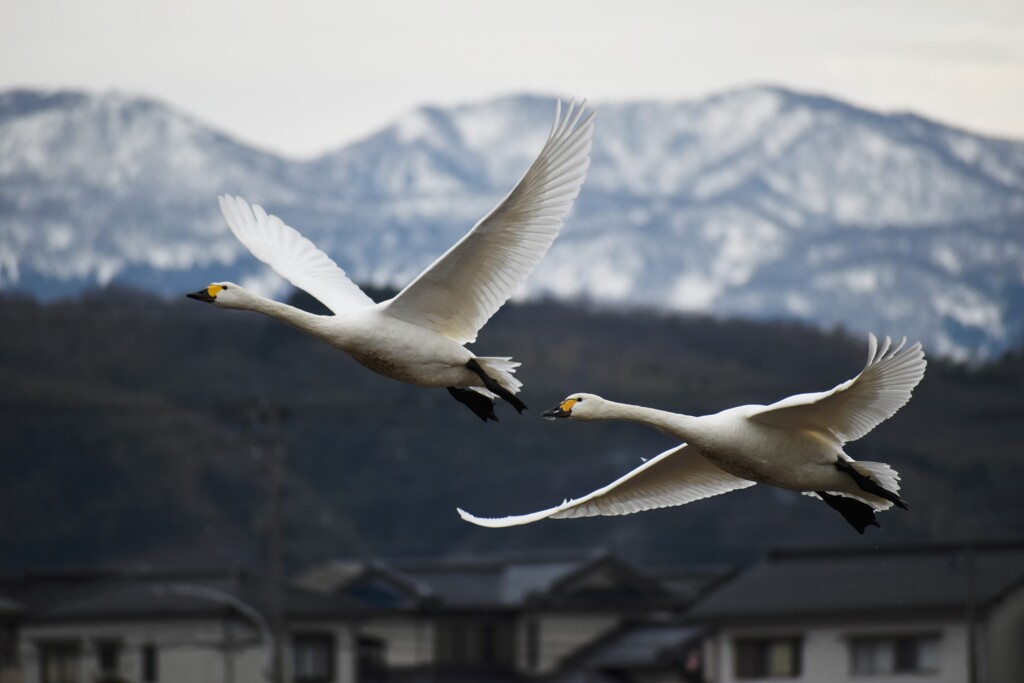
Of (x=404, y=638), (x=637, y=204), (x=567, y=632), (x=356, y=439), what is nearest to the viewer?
(x=567, y=632)

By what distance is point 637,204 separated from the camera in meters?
150

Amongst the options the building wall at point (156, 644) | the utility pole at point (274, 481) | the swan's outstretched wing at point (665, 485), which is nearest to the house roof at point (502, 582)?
the building wall at point (156, 644)

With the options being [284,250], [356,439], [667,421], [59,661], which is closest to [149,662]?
[59,661]

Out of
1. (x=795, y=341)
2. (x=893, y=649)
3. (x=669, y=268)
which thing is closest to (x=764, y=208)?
(x=669, y=268)

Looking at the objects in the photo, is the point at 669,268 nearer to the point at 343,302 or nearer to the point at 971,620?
the point at 971,620

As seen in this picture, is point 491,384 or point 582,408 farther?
point 491,384

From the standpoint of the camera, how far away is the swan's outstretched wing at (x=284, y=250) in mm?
15664

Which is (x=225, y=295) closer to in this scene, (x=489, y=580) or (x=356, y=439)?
(x=489, y=580)

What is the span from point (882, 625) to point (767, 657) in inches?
78.9

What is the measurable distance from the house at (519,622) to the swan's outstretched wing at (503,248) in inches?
1145

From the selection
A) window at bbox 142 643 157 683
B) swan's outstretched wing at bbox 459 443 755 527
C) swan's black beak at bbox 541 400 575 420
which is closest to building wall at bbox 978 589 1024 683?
window at bbox 142 643 157 683

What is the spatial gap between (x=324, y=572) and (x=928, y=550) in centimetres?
1933

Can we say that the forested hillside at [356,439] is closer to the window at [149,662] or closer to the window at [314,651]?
the window at [314,651]

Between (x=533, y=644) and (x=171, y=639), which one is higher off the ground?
(x=533, y=644)
